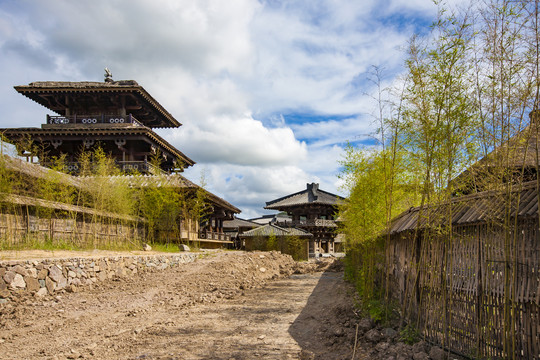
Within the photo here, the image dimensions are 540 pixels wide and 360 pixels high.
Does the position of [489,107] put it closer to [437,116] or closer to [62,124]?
[437,116]

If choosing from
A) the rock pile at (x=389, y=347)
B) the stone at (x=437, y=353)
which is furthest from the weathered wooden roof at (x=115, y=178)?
the stone at (x=437, y=353)

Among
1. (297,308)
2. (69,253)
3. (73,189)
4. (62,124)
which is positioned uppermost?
(62,124)

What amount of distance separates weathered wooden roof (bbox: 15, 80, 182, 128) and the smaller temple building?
1179cm

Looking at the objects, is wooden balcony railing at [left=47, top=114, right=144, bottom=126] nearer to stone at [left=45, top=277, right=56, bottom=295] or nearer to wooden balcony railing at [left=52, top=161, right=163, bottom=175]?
wooden balcony railing at [left=52, top=161, right=163, bottom=175]

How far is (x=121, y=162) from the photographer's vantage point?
1811cm

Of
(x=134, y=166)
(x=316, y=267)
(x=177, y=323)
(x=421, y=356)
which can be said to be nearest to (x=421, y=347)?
(x=421, y=356)

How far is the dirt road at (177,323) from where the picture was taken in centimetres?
509

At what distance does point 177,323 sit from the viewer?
6594mm

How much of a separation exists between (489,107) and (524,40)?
0.59m

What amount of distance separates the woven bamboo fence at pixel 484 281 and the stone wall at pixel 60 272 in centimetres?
669

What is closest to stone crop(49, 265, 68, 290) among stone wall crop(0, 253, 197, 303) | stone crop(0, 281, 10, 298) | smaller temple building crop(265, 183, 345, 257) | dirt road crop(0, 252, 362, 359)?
stone wall crop(0, 253, 197, 303)

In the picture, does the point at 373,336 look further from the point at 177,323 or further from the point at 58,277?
the point at 58,277

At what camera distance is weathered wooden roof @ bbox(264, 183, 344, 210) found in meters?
26.8

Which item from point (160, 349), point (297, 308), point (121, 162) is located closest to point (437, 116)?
point (160, 349)
